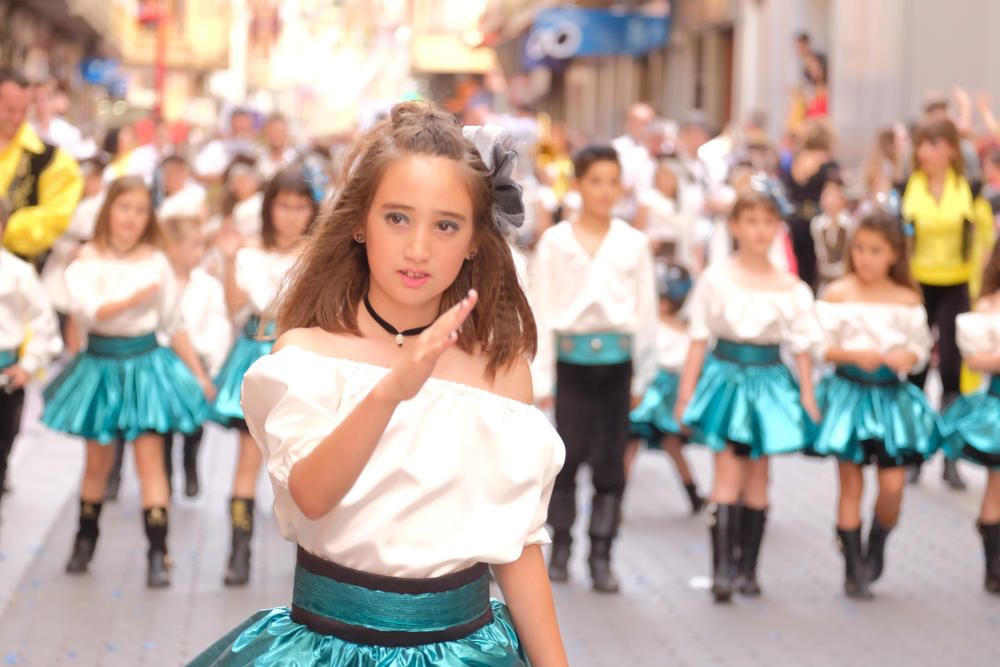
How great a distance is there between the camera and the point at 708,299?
777cm

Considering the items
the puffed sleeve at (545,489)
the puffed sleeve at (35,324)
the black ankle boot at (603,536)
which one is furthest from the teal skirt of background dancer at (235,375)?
the puffed sleeve at (545,489)

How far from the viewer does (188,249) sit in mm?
10492

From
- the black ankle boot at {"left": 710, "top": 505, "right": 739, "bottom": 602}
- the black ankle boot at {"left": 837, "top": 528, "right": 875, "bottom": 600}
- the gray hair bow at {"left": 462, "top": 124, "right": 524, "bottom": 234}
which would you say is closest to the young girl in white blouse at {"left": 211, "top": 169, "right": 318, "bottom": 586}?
the black ankle boot at {"left": 710, "top": 505, "right": 739, "bottom": 602}

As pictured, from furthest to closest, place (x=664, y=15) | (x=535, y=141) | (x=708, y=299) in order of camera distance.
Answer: (x=664, y=15)
(x=535, y=141)
(x=708, y=299)

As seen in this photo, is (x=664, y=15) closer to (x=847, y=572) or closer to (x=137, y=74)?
(x=847, y=572)

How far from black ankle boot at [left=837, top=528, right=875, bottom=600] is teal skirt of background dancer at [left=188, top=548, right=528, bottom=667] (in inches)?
183

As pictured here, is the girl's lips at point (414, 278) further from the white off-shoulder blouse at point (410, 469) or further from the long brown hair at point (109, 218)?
the long brown hair at point (109, 218)

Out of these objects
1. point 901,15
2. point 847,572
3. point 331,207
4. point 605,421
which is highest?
point 901,15

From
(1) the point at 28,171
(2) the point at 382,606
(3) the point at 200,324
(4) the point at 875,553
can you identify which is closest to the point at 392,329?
(2) the point at 382,606

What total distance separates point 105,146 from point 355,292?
13.1 meters

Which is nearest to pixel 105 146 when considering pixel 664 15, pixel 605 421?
pixel 605 421

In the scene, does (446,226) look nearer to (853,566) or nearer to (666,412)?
(853,566)

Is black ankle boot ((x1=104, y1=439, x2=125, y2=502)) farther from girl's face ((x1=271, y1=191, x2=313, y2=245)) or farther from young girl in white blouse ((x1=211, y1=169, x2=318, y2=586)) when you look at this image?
girl's face ((x1=271, y1=191, x2=313, y2=245))

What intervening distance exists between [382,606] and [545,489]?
42 centimetres
